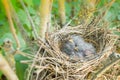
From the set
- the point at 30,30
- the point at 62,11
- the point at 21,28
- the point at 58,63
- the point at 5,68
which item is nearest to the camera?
the point at 5,68

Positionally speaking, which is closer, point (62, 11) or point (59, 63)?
point (59, 63)

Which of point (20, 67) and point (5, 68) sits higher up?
point (5, 68)

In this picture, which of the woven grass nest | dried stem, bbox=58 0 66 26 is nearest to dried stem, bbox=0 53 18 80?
the woven grass nest

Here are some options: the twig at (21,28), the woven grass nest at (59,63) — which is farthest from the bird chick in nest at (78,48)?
the twig at (21,28)

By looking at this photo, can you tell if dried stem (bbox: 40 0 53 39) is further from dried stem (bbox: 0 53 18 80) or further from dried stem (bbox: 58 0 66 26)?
dried stem (bbox: 0 53 18 80)

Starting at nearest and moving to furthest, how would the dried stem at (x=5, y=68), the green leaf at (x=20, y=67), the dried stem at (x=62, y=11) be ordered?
the dried stem at (x=5, y=68) < the green leaf at (x=20, y=67) < the dried stem at (x=62, y=11)

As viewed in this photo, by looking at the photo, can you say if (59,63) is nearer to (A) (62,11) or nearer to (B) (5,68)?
(B) (5,68)

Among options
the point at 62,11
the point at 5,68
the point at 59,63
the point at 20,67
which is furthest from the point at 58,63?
the point at 62,11

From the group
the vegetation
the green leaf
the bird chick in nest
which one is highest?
the vegetation

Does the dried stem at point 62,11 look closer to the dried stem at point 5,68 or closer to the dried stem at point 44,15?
the dried stem at point 44,15
